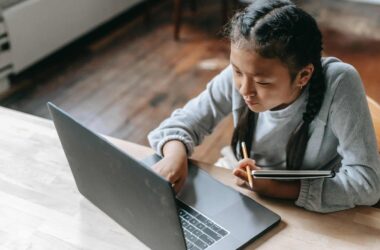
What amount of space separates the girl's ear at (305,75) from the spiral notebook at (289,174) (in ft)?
0.61

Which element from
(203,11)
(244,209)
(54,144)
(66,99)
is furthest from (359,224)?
(203,11)

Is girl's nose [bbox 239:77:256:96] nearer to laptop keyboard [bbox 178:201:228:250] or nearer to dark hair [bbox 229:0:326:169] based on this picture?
dark hair [bbox 229:0:326:169]

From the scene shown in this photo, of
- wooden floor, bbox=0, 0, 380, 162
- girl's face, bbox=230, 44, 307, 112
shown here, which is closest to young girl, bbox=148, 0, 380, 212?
girl's face, bbox=230, 44, 307, 112

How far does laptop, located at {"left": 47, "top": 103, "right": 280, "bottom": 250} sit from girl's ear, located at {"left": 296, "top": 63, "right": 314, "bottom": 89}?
26 centimetres

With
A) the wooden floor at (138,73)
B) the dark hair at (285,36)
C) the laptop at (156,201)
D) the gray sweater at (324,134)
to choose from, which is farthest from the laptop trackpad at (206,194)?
the wooden floor at (138,73)

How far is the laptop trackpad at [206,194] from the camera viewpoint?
3.44 ft

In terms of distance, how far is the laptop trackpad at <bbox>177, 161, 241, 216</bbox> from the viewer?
1.05 m

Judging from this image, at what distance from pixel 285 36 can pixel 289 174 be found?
264 mm

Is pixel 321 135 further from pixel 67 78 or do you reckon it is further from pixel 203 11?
pixel 203 11

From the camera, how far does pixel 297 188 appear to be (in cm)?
105

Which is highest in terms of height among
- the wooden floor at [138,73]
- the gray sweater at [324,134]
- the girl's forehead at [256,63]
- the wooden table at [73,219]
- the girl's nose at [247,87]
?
the girl's forehead at [256,63]

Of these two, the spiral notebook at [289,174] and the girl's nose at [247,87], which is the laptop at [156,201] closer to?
the spiral notebook at [289,174]

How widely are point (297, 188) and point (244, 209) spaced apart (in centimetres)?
11

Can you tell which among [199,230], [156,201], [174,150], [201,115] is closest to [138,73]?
[201,115]
